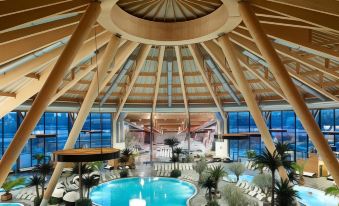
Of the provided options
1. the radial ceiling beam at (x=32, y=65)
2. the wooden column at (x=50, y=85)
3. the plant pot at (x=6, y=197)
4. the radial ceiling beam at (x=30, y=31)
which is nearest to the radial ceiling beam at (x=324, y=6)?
the wooden column at (x=50, y=85)

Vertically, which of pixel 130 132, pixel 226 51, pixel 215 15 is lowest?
pixel 130 132

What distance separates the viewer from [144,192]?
22.2m

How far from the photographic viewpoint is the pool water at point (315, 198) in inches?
727

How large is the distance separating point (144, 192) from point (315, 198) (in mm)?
12074

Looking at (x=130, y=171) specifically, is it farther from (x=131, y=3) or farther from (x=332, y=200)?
(x=131, y=3)

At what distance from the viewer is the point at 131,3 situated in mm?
11336

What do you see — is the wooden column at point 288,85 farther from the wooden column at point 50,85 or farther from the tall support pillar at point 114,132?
the tall support pillar at point 114,132

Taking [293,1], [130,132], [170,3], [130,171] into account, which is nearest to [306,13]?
[293,1]

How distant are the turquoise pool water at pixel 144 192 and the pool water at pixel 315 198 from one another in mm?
7658

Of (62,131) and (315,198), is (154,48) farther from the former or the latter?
(62,131)

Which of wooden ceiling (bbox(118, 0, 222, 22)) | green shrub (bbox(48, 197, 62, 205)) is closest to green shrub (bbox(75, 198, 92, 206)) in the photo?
green shrub (bbox(48, 197, 62, 205))

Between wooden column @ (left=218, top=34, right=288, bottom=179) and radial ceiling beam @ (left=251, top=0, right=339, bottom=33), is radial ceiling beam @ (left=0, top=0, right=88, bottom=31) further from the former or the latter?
wooden column @ (left=218, top=34, right=288, bottom=179)

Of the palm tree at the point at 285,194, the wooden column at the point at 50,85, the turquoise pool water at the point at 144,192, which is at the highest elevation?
the wooden column at the point at 50,85

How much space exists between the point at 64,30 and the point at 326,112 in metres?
33.6
